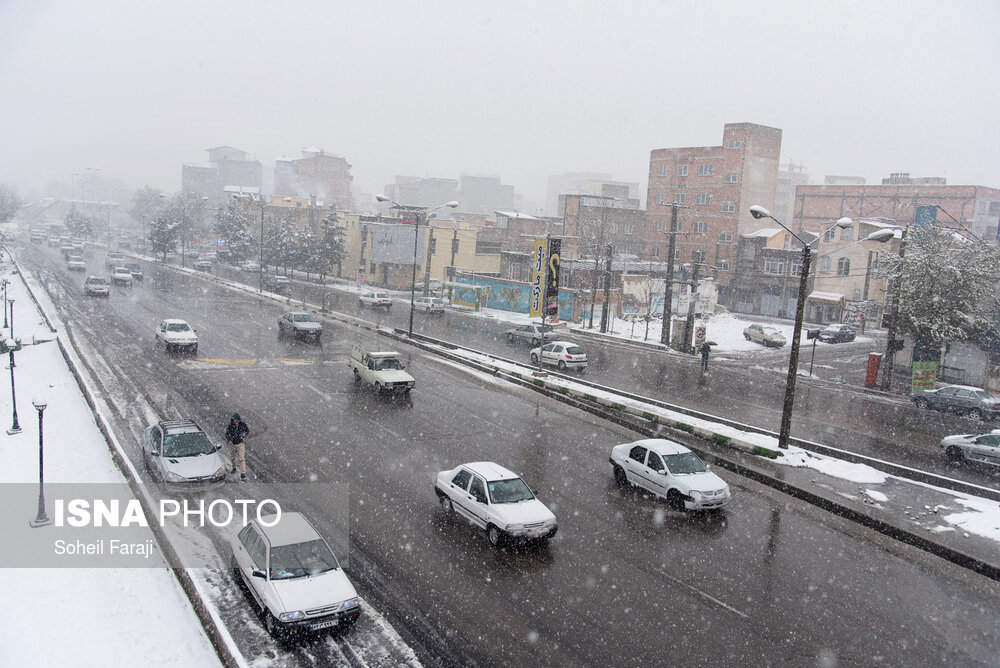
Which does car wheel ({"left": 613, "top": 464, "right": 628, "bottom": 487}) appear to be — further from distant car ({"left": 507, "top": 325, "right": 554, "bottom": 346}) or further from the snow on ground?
distant car ({"left": 507, "top": 325, "right": 554, "bottom": 346})

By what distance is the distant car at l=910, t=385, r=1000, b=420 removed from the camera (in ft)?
87.9

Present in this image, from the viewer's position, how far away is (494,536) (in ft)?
43.0

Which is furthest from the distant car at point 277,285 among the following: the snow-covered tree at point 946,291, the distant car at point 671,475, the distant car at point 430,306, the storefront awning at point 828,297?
the distant car at point 671,475

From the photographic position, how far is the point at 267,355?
102 feet

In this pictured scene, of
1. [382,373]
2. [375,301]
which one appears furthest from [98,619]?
[375,301]

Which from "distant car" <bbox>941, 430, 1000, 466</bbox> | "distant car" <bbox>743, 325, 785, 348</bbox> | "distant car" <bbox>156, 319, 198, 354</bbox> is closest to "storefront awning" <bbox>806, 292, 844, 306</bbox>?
"distant car" <bbox>743, 325, 785, 348</bbox>

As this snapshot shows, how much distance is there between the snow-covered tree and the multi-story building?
112ft

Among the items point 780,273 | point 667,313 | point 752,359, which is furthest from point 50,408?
point 780,273

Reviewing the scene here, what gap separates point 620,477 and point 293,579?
9211 millimetres

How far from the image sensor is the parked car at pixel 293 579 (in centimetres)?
991

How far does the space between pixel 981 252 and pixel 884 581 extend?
87.8ft

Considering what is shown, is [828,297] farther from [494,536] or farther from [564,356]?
[494,536]

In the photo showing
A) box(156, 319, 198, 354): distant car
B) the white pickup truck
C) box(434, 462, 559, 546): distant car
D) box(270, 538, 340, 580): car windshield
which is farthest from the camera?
box(156, 319, 198, 354): distant car

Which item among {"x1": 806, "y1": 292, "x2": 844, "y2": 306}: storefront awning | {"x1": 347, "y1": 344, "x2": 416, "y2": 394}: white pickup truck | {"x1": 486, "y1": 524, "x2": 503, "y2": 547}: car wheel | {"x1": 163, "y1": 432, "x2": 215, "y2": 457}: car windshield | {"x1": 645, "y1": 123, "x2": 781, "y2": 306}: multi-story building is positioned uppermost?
{"x1": 645, "y1": 123, "x2": 781, "y2": 306}: multi-story building
